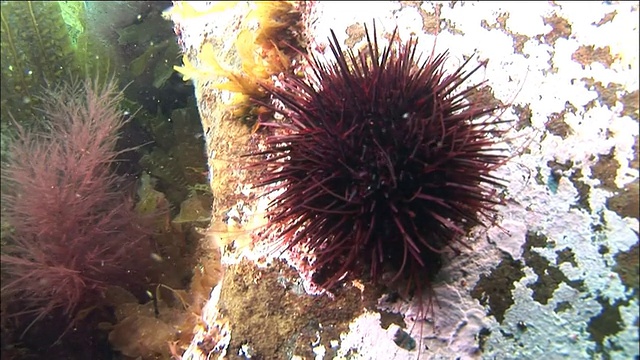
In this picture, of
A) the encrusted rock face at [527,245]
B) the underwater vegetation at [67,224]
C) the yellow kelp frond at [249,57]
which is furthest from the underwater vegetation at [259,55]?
the underwater vegetation at [67,224]

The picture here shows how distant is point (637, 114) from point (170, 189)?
143 inches

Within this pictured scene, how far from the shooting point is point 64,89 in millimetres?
4078

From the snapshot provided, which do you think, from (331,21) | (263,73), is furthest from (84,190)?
(331,21)

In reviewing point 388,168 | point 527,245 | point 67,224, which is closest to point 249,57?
point 388,168

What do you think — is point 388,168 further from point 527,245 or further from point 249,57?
point 249,57

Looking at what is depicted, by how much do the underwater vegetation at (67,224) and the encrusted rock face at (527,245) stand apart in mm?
1628

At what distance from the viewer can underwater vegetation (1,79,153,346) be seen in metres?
3.35

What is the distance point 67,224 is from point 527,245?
3176 millimetres

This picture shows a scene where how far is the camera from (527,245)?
5.78 ft

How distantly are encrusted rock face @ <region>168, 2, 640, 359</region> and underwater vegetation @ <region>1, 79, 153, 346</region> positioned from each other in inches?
64.1

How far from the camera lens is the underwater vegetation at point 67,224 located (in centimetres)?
335

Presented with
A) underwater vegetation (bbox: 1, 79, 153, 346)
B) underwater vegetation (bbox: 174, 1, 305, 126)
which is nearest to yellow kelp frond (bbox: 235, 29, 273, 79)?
underwater vegetation (bbox: 174, 1, 305, 126)

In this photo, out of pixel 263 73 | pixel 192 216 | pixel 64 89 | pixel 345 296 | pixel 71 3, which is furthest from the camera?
pixel 71 3

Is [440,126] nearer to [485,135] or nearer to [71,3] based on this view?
[485,135]
